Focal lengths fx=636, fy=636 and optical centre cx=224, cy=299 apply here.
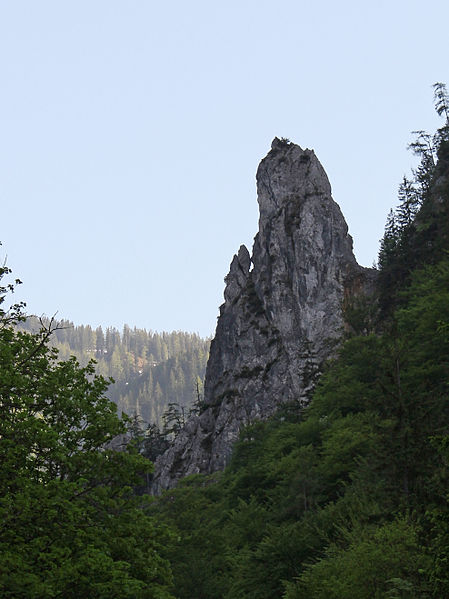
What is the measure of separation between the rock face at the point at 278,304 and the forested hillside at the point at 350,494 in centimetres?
3572

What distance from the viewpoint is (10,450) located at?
1758cm

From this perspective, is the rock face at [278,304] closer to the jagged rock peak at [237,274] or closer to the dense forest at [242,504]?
the jagged rock peak at [237,274]

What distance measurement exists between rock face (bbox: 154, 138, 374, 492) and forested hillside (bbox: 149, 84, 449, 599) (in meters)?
35.7

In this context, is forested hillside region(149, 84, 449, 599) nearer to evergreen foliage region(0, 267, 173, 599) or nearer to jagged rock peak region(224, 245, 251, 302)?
evergreen foliage region(0, 267, 173, 599)

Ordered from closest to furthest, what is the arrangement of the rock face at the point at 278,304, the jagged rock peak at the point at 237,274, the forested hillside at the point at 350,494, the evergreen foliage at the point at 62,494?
the evergreen foliage at the point at 62,494 → the forested hillside at the point at 350,494 → the rock face at the point at 278,304 → the jagged rock peak at the point at 237,274

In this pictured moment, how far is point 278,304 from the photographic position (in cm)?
10288

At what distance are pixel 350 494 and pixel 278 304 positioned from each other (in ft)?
246

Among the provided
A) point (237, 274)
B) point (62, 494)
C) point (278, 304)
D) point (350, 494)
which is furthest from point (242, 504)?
point (237, 274)

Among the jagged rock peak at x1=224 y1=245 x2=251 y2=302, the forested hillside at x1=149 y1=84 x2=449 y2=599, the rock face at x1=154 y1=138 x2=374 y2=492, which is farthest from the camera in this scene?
the jagged rock peak at x1=224 y1=245 x2=251 y2=302

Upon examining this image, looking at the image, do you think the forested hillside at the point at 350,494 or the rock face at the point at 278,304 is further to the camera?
the rock face at the point at 278,304

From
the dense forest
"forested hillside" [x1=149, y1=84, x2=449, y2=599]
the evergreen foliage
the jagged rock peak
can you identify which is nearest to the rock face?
the jagged rock peak

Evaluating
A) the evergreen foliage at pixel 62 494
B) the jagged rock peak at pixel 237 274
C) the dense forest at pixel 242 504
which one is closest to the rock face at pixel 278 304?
the jagged rock peak at pixel 237 274

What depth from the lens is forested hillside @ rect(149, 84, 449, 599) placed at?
18.8 m

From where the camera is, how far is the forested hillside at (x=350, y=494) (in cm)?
1883
